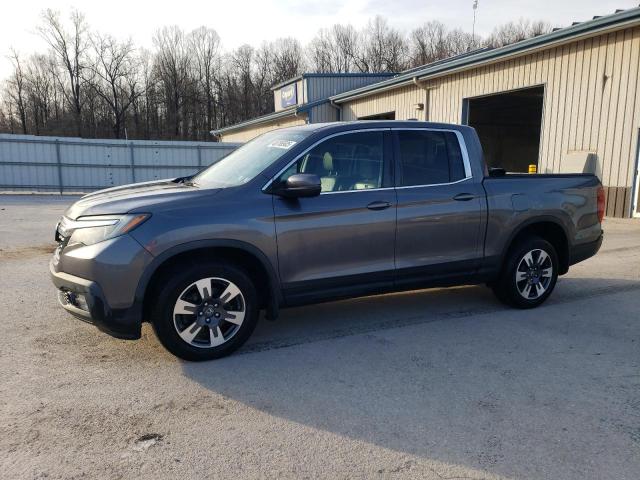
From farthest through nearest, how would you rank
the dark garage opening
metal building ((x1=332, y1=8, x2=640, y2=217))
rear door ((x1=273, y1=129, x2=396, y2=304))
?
the dark garage opening < metal building ((x1=332, y1=8, x2=640, y2=217)) < rear door ((x1=273, y1=129, x2=396, y2=304))

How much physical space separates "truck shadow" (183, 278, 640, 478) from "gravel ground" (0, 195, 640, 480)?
0.01 metres

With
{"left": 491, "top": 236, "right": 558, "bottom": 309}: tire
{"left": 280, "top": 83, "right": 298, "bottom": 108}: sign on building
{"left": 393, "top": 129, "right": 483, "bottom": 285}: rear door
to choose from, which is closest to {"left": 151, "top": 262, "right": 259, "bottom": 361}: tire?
{"left": 393, "top": 129, "right": 483, "bottom": 285}: rear door

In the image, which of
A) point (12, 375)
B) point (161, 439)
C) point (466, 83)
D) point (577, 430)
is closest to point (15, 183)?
point (466, 83)

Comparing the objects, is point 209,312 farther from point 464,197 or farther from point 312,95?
point 312,95

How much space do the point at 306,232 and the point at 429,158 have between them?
1547 millimetres

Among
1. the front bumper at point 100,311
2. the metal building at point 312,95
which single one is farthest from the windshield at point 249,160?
the metal building at point 312,95

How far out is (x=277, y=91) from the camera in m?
35.5

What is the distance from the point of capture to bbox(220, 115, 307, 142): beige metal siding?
91.8ft

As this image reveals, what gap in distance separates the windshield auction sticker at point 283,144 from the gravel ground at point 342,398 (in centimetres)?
171

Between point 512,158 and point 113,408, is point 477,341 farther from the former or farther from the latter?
point 512,158

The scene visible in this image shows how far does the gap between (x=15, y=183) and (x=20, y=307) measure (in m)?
19.2

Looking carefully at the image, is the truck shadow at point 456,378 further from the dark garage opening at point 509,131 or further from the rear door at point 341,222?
the dark garage opening at point 509,131

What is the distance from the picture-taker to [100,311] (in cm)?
357

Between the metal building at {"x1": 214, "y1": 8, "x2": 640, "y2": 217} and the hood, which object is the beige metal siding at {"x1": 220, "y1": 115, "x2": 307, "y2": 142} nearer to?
the metal building at {"x1": 214, "y1": 8, "x2": 640, "y2": 217}
